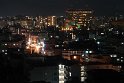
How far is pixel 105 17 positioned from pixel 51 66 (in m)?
42.4

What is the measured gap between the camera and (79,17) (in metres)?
42.0

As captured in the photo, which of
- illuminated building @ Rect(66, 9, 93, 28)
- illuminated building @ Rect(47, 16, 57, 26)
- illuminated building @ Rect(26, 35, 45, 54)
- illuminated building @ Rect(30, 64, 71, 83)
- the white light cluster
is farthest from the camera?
illuminated building @ Rect(47, 16, 57, 26)

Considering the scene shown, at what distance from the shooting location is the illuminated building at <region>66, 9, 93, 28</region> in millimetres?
41237

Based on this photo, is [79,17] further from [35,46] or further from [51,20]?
[35,46]

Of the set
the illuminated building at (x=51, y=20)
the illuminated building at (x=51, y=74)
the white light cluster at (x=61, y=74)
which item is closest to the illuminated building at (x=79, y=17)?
the illuminated building at (x=51, y=20)

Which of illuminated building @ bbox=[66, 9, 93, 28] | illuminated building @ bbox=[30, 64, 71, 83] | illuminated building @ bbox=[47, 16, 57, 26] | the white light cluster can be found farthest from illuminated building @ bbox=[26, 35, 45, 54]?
illuminated building @ bbox=[47, 16, 57, 26]

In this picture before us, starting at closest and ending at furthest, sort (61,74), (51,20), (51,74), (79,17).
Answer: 1. (51,74)
2. (61,74)
3. (79,17)
4. (51,20)

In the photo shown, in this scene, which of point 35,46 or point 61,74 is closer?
point 61,74

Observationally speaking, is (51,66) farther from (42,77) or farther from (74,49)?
(74,49)

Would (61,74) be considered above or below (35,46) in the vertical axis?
below

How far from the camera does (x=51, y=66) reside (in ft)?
39.9

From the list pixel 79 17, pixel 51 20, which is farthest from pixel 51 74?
pixel 51 20

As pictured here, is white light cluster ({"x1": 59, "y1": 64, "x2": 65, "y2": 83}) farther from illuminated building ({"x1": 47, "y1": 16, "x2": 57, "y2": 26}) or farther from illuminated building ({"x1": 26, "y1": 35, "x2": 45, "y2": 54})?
illuminated building ({"x1": 47, "y1": 16, "x2": 57, "y2": 26})

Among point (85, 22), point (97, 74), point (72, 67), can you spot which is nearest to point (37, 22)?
point (85, 22)
